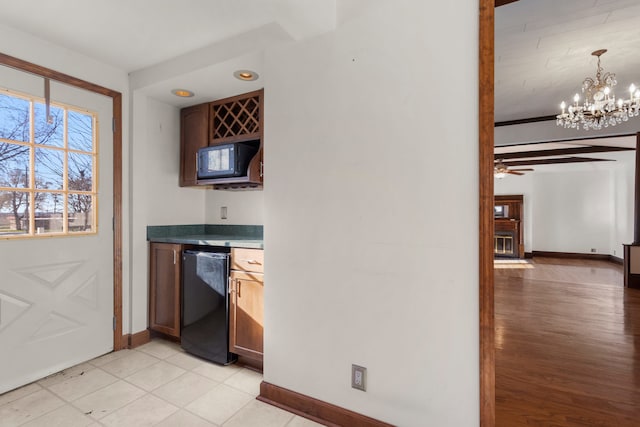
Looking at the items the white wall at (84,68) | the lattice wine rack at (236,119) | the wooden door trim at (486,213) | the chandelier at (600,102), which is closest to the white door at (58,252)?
the white wall at (84,68)

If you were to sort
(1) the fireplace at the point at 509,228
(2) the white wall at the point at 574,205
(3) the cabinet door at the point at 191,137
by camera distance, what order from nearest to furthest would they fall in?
(3) the cabinet door at the point at 191,137, (2) the white wall at the point at 574,205, (1) the fireplace at the point at 509,228

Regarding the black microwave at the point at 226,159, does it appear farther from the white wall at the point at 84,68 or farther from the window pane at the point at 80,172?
the window pane at the point at 80,172

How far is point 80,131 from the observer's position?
7.97ft

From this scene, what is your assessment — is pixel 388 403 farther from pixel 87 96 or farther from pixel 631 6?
pixel 631 6

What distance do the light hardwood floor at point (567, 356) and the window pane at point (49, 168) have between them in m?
3.27

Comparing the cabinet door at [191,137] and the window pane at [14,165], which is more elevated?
the cabinet door at [191,137]

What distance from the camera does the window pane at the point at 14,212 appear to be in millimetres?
2035

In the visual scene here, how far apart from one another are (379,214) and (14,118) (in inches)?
97.0

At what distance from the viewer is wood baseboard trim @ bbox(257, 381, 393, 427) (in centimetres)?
166

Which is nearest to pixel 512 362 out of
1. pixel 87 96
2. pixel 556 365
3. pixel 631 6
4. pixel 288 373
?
pixel 556 365

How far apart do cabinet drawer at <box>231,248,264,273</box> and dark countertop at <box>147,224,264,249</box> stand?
0.08 m

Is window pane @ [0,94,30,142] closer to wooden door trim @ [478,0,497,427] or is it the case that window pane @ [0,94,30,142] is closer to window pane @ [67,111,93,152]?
window pane @ [67,111,93,152]

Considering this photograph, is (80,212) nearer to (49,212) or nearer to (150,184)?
(49,212)

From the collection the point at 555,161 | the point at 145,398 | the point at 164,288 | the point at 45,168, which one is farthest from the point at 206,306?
the point at 555,161
